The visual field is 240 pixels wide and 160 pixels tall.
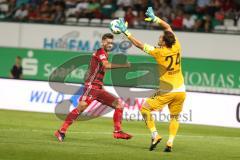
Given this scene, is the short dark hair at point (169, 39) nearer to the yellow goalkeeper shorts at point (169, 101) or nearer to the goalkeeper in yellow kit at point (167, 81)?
the goalkeeper in yellow kit at point (167, 81)

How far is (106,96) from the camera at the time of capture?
15797mm

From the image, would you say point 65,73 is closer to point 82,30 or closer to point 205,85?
point 82,30

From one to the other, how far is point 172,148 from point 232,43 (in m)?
14.1

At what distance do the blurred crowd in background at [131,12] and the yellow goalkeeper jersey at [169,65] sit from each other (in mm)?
14059

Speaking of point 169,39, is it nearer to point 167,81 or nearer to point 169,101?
point 167,81

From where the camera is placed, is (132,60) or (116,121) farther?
(132,60)

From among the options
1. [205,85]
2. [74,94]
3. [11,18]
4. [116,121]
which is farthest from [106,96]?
[11,18]

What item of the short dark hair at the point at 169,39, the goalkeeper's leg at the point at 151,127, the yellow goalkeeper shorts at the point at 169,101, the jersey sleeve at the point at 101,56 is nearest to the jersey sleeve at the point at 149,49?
the short dark hair at the point at 169,39

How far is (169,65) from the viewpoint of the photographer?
14.2 metres

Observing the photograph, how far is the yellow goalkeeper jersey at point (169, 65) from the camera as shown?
14109 millimetres

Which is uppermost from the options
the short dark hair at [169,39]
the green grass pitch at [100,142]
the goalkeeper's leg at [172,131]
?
the short dark hair at [169,39]

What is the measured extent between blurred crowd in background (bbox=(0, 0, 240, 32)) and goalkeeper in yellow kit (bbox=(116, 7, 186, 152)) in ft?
46.1

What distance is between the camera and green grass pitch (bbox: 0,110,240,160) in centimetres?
1302

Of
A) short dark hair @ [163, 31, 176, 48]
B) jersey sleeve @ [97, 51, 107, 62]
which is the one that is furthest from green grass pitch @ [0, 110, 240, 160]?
short dark hair @ [163, 31, 176, 48]
